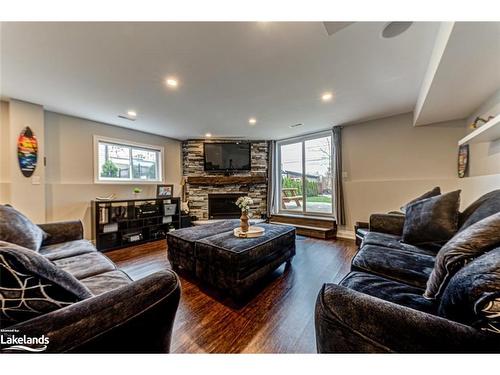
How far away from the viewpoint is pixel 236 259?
1.71 metres

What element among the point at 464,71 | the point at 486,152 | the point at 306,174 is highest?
the point at 464,71

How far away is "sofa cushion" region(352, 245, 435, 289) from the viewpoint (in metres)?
1.22

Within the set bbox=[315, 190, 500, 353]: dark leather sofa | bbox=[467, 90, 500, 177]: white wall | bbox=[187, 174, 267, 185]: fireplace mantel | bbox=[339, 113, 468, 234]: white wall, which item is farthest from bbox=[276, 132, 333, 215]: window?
bbox=[315, 190, 500, 353]: dark leather sofa

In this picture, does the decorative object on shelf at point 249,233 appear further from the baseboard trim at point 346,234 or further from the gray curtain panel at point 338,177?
the baseboard trim at point 346,234

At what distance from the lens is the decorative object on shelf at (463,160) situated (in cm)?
275

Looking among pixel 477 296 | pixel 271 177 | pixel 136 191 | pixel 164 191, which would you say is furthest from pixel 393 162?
pixel 136 191

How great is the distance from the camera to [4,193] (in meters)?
2.72

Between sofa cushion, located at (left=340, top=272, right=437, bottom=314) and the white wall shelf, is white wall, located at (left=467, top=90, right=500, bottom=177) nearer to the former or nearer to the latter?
the white wall shelf

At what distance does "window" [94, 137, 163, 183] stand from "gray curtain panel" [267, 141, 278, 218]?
2.66 meters

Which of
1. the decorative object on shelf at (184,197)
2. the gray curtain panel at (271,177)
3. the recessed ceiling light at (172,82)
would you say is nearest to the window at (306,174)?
the gray curtain panel at (271,177)

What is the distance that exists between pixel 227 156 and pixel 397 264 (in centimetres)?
413

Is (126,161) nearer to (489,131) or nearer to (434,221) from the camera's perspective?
(434,221)

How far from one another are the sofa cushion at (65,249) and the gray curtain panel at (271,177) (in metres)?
3.80
